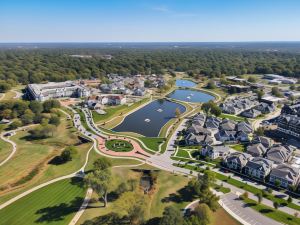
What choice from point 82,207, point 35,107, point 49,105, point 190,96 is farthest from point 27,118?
point 190,96

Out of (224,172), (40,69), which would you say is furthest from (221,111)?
(40,69)

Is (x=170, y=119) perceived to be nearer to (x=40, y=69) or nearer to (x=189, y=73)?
(x=189, y=73)

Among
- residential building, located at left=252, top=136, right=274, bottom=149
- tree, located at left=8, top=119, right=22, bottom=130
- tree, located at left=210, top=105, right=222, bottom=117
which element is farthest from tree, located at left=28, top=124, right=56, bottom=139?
residential building, located at left=252, top=136, right=274, bottom=149

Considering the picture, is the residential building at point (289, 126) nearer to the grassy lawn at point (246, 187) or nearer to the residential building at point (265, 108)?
the residential building at point (265, 108)

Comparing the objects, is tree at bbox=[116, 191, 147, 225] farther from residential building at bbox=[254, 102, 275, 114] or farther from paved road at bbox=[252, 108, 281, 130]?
residential building at bbox=[254, 102, 275, 114]

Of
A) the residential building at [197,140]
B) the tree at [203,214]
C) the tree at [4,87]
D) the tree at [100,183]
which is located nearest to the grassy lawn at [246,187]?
the residential building at [197,140]
